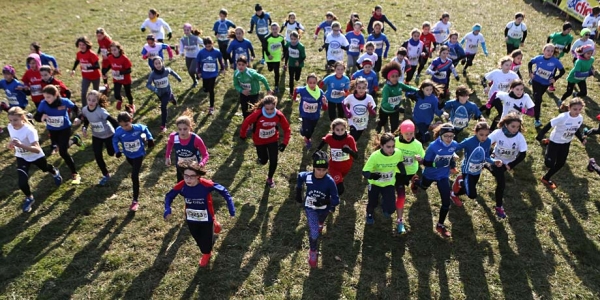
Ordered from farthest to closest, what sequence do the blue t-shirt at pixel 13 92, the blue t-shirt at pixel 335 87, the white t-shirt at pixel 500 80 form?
the white t-shirt at pixel 500 80, the blue t-shirt at pixel 13 92, the blue t-shirt at pixel 335 87

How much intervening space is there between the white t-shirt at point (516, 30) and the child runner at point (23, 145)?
14994mm

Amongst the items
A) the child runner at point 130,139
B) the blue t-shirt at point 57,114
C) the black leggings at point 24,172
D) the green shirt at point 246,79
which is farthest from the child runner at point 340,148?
the black leggings at point 24,172

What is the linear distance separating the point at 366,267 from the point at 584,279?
369 centimetres

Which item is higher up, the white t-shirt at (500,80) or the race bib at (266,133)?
the white t-shirt at (500,80)

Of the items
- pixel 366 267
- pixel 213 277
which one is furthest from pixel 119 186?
pixel 366 267

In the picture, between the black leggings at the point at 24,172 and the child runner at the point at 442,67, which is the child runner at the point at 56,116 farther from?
the child runner at the point at 442,67

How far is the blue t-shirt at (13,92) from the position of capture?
436 inches

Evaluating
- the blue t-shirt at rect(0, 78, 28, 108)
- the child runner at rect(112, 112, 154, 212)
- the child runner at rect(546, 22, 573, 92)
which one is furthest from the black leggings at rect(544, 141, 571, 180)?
the blue t-shirt at rect(0, 78, 28, 108)

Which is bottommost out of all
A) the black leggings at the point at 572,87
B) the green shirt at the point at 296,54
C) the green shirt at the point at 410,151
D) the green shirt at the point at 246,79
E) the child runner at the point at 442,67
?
the green shirt at the point at 410,151

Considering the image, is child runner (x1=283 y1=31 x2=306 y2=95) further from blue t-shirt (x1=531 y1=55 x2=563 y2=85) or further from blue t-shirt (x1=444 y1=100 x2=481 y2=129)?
blue t-shirt (x1=531 y1=55 x2=563 y2=85)

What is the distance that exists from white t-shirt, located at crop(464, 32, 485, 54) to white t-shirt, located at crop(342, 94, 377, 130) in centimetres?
719

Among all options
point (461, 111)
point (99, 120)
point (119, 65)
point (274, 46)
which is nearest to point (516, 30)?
point (461, 111)

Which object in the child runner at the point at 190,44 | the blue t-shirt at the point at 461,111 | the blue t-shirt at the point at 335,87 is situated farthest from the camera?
the child runner at the point at 190,44

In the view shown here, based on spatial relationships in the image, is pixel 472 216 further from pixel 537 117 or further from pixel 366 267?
pixel 537 117
